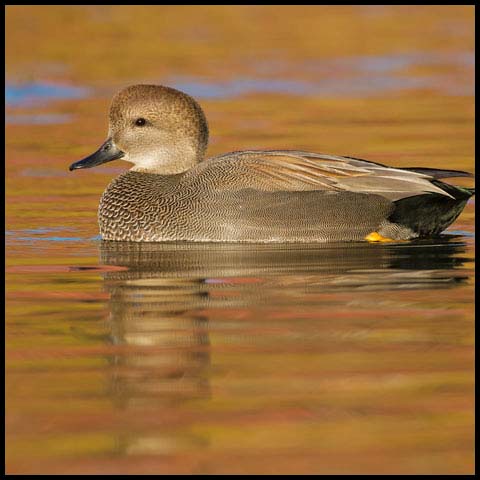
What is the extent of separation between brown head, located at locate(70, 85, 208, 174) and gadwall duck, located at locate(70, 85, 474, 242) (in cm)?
30

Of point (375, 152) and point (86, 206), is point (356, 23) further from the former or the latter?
point (86, 206)

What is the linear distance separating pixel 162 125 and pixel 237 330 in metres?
3.78

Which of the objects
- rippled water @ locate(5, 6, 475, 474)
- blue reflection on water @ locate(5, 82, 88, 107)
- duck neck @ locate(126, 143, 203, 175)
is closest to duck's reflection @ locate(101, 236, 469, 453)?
rippled water @ locate(5, 6, 475, 474)

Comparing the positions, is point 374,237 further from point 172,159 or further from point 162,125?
point 162,125

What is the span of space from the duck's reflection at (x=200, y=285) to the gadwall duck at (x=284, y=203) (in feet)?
0.44

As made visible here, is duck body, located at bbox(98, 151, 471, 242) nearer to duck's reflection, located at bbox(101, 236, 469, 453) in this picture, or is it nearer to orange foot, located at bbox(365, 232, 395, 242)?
orange foot, located at bbox(365, 232, 395, 242)

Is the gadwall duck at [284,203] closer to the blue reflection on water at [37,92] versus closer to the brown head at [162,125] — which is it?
the brown head at [162,125]

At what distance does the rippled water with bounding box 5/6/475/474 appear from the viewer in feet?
20.9

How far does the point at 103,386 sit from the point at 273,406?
802mm

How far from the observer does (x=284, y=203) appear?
36.2ft

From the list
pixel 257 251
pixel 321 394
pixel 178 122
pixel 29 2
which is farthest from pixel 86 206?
pixel 29 2

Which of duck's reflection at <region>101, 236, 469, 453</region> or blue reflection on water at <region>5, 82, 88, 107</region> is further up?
blue reflection on water at <region>5, 82, 88, 107</region>

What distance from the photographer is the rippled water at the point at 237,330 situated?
638cm

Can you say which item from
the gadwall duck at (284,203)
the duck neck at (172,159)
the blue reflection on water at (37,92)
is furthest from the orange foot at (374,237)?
the blue reflection on water at (37,92)
